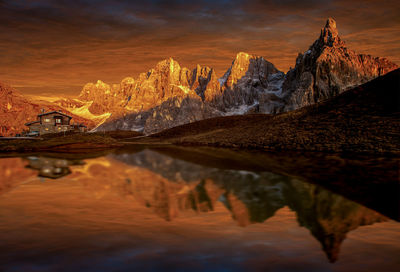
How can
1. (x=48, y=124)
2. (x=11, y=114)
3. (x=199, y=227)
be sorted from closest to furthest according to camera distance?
(x=199, y=227)
(x=48, y=124)
(x=11, y=114)

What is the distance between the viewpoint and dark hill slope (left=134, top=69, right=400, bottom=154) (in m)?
22.8

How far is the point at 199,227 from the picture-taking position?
213 inches

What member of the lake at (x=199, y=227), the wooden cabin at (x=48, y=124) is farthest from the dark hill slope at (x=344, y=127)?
the wooden cabin at (x=48, y=124)

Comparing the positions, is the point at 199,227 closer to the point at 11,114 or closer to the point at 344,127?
the point at 344,127

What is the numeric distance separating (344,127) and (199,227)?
84.3 feet

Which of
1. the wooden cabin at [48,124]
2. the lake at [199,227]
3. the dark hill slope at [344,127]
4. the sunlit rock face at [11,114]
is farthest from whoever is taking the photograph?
the sunlit rock face at [11,114]

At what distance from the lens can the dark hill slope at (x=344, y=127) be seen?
74.8 feet

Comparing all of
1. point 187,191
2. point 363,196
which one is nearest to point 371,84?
point 363,196

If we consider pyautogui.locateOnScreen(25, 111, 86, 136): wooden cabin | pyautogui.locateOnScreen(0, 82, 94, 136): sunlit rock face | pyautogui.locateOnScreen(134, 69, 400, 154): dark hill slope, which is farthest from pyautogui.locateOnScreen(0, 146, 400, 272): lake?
pyautogui.locateOnScreen(0, 82, 94, 136): sunlit rock face

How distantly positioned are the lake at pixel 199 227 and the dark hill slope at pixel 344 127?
1481cm

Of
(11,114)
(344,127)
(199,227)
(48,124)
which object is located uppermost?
(11,114)

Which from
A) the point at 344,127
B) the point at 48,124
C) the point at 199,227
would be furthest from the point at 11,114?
the point at 199,227

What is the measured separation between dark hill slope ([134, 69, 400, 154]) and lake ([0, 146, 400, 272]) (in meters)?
14.8

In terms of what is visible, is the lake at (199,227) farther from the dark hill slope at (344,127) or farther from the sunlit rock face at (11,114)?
the sunlit rock face at (11,114)
